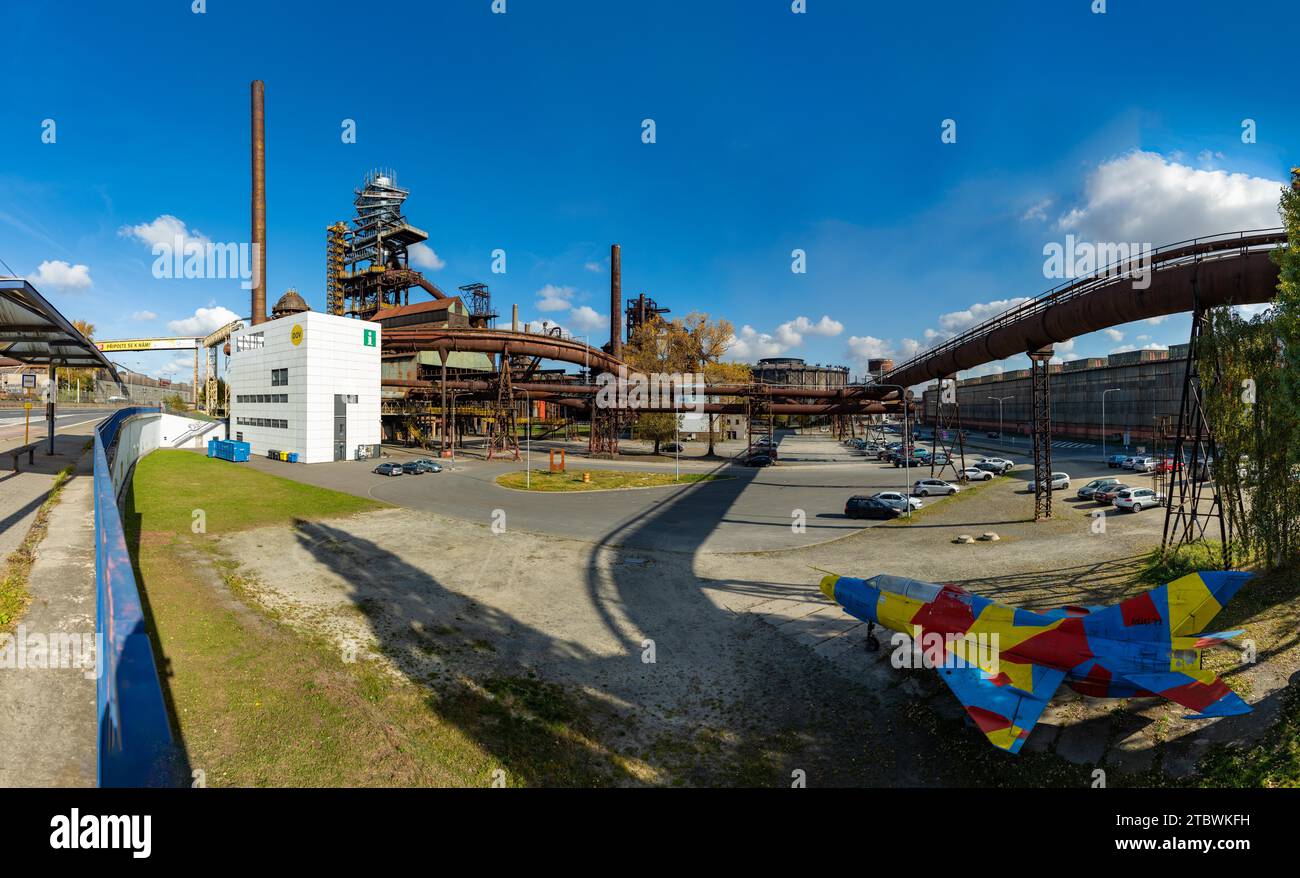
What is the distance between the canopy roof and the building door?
22220 mm

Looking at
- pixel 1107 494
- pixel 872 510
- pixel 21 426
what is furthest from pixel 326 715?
pixel 21 426

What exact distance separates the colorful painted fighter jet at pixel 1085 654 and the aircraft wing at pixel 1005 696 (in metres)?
0.02

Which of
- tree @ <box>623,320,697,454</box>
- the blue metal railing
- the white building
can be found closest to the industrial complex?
the blue metal railing

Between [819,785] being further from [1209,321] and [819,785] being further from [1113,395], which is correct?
[1113,395]

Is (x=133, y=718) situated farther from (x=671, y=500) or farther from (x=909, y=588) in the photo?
(x=671, y=500)

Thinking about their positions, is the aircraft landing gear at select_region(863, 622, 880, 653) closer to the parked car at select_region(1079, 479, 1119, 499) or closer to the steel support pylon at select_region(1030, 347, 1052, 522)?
the steel support pylon at select_region(1030, 347, 1052, 522)

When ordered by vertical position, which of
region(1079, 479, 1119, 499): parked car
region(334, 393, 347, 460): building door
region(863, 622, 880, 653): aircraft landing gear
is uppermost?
region(334, 393, 347, 460): building door

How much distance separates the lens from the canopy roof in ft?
64.8

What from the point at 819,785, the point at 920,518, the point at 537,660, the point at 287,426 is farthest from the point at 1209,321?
the point at 287,426

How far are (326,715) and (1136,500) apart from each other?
139 ft

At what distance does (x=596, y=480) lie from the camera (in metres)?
48.3

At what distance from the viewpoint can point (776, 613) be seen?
60.0 feet

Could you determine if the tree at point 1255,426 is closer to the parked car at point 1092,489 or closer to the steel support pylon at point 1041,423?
the steel support pylon at point 1041,423
